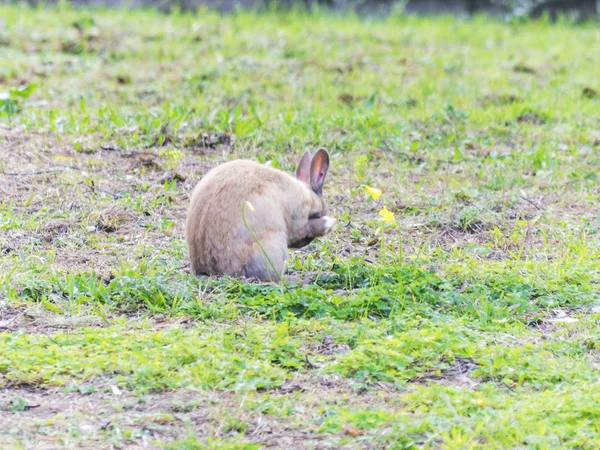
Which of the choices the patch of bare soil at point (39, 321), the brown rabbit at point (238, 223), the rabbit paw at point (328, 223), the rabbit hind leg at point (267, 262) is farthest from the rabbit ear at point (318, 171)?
the patch of bare soil at point (39, 321)

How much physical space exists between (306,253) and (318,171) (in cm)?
54

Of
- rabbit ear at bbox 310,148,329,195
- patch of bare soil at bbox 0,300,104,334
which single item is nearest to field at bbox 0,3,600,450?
patch of bare soil at bbox 0,300,104,334

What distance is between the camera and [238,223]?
5336 millimetres

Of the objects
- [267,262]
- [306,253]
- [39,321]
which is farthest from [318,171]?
[39,321]

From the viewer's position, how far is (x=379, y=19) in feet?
45.9

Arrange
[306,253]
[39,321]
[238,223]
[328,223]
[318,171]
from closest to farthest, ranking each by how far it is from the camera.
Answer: [39,321] → [238,223] → [328,223] → [318,171] → [306,253]

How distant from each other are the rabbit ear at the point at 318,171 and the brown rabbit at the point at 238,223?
42 cm

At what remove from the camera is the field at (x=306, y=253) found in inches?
162

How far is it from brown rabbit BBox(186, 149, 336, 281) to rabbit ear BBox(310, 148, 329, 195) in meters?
0.42

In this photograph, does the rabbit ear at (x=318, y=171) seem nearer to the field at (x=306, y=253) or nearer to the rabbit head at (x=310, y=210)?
the rabbit head at (x=310, y=210)

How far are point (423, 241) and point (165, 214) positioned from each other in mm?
1746

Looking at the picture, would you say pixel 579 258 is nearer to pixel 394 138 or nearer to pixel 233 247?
pixel 233 247

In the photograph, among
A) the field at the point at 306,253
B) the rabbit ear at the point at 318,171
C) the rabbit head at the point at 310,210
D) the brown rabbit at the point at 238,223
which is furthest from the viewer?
the rabbit ear at the point at 318,171

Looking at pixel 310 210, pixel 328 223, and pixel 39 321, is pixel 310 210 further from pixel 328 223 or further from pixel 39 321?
pixel 39 321
